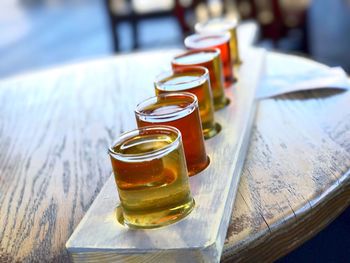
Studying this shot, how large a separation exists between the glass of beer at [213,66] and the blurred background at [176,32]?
1.04ft

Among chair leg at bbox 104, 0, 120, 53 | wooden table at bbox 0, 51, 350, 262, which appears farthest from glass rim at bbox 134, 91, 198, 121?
chair leg at bbox 104, 0, 120, 53

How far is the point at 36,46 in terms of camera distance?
596 centimetres

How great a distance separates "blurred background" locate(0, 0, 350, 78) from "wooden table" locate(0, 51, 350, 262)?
2.31m

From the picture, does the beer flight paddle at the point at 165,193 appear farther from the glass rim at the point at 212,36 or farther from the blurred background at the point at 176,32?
the glass rim at the point at 212,36

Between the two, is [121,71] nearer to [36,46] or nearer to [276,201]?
[276,201]

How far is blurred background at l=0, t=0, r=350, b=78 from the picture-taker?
3.73 m

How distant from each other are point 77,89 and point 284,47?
112 inches

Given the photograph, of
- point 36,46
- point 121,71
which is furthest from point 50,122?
point 36,46

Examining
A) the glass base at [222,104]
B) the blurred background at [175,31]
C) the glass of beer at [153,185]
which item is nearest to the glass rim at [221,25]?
the glass base at [222,104]

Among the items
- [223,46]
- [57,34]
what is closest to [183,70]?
[223,46]

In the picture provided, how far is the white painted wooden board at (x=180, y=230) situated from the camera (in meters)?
0.74

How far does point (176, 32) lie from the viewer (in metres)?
5.92

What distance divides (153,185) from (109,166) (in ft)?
0.97

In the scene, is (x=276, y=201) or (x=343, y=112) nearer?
(x=276, y=201)
